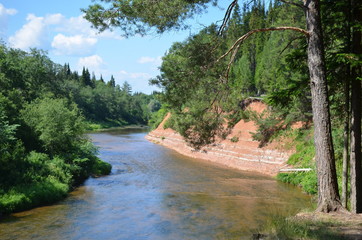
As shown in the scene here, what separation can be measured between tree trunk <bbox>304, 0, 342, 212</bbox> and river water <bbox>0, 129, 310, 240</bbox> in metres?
2.82

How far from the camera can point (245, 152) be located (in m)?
31.4

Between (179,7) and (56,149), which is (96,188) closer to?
(56,149)

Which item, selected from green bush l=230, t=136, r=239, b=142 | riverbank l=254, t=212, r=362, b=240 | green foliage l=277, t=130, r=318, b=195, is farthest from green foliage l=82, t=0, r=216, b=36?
green bush l=230, t=136, r=239, b=142

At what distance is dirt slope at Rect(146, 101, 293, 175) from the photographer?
27719mm

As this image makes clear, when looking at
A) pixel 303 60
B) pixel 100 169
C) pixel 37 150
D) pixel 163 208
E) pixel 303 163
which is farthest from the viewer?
pixel 100 169

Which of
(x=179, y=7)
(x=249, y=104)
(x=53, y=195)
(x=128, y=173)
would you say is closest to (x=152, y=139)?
(x=249, y=104)

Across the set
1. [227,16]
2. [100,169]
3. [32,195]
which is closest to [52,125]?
[100,169]

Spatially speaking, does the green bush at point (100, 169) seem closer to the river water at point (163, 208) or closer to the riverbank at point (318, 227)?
the river water at point (163, 208)

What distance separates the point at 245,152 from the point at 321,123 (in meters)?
22.8

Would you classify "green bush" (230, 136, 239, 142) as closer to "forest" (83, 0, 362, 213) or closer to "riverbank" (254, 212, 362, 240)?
"forest" (83, 0, 362, 213)

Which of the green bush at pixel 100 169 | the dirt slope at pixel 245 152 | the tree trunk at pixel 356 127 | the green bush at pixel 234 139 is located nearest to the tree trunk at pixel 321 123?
the tree trunk at pixel 356 127

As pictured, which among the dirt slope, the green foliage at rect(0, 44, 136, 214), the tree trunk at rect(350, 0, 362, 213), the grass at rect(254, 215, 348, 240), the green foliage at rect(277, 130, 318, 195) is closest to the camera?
the grass at rect(254, 215, 348, 240)

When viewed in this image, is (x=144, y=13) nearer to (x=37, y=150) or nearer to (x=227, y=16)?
(x=227, y=16)

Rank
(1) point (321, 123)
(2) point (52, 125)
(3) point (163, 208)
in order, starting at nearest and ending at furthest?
(1) point (321, 123), (3) point (163, 208), (2) point (52, 125)
